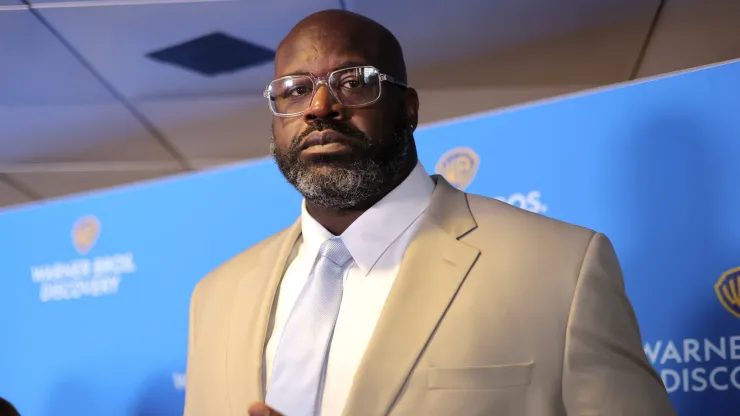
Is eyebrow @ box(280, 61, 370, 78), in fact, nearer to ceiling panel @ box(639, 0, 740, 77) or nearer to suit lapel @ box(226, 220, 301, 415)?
suit lapel @ box(226, 220, 301, 415)

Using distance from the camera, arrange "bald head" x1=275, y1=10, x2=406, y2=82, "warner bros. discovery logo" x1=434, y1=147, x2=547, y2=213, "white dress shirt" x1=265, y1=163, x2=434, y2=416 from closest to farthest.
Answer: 1. "white dress shirt" x1=265, y1=163, x2=434, y2=416
2. "bald head" x1=275, y1=10, x2=406, y2=82
3. "warner bros. discovery logo" x1=434, y1=147, x2=547, y2=213

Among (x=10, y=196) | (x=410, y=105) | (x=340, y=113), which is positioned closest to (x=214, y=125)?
(x=10, y=196)

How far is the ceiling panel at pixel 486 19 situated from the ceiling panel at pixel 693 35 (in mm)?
128

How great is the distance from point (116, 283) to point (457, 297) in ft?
4.67

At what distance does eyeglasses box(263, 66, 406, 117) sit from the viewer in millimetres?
1204

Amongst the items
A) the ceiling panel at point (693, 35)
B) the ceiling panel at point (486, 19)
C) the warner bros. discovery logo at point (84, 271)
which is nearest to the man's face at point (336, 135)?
the warner bros. discovery logo at point (84, 271)

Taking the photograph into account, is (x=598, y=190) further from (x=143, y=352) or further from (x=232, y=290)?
(x=143, y=352)

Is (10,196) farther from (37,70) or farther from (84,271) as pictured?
(84,271)

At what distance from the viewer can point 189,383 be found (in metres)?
1.30

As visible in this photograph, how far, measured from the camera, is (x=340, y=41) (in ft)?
4.06

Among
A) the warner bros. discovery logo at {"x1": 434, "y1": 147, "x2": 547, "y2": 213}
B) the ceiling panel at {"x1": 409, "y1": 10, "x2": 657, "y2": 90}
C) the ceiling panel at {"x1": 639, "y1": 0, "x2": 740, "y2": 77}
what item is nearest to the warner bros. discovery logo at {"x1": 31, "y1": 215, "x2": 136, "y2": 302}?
the warner bros. discovery logo at {"x1": 434, "y1": 147, "x2": 547, "y2": 213}

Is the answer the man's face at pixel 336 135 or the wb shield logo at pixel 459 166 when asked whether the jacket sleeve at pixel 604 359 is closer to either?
the man's face at pixel 336 135

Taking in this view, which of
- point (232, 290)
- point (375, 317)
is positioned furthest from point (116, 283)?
point (375, 317)

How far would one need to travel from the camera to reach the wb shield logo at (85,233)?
7.77 feet
